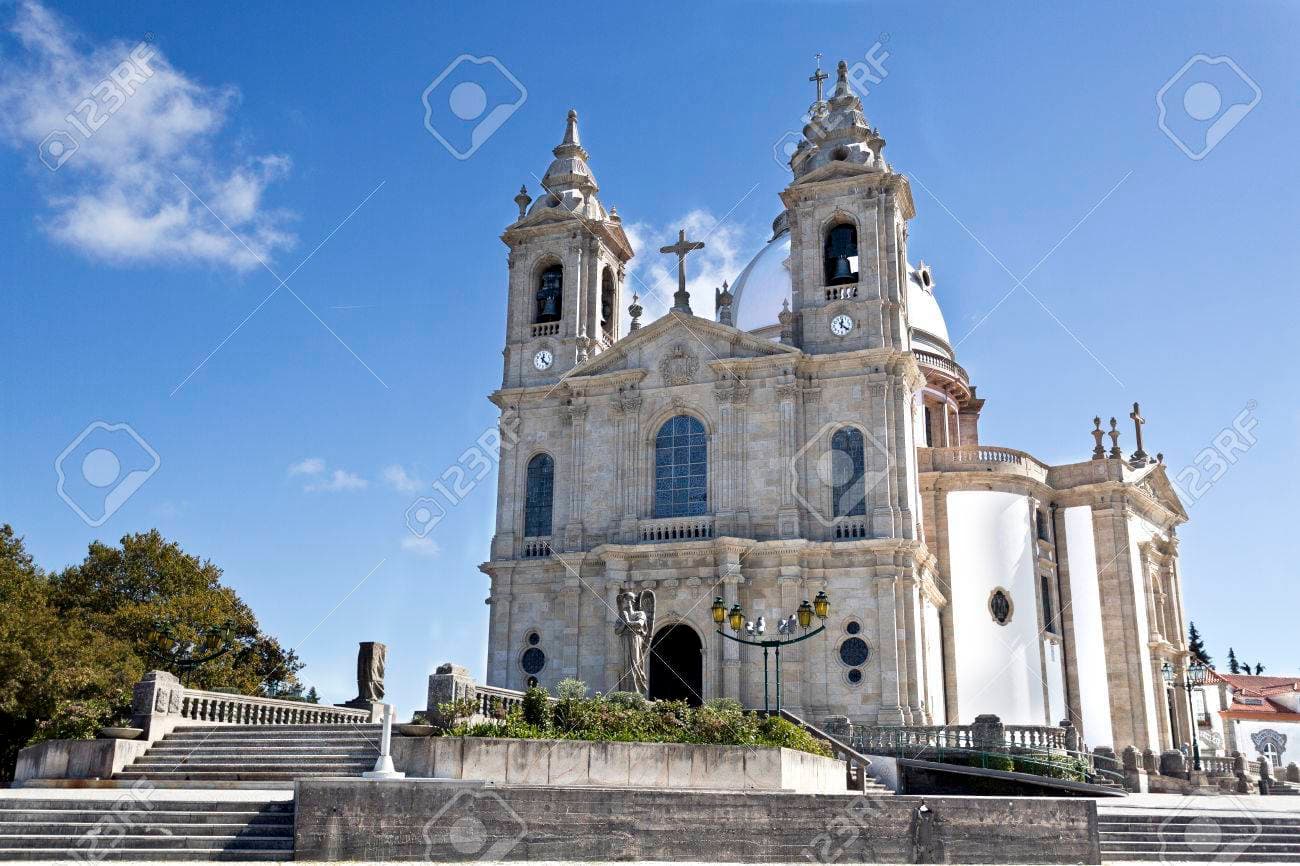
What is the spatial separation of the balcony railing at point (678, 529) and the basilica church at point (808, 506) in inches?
2.6

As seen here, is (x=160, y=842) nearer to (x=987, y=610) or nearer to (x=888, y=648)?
(x=888, y=648)

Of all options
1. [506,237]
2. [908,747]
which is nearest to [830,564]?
[908,747]

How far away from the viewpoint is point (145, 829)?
15258mm

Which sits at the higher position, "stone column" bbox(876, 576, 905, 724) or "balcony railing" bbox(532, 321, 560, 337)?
"balcony railing" bbox(532, 321, 560, 337)

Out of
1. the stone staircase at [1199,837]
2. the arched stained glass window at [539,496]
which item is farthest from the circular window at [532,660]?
the stone staircase at [1199,837]

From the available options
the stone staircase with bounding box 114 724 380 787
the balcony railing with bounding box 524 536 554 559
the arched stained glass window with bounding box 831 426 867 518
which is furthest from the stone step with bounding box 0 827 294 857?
the arched stained glass window with bounding box 831 426 867 518

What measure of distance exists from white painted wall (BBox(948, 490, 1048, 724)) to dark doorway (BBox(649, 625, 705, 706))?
8164 mm

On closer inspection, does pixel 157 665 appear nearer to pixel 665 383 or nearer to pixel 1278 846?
pixel 665 383

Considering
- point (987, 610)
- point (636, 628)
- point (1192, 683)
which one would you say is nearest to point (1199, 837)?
point (636, 628)

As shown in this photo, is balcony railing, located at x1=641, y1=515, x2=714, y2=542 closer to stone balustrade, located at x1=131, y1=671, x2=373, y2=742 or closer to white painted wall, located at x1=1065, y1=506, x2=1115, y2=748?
stone balustrade, located at x1=131, y1=671, x2=373, y2=742

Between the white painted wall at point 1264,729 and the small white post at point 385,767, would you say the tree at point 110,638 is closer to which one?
the small white post at point 385,767

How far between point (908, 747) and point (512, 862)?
50.6ft

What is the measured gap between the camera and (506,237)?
135 feet

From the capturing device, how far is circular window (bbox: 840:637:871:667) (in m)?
32.7
